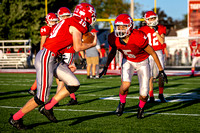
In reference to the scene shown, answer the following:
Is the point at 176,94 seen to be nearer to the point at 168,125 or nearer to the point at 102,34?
the point at 168,125

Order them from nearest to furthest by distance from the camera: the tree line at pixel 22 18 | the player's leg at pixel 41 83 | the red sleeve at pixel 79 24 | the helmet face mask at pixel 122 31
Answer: the red sleeve at pixel 79 24, the player's leg at pixel 41 83, the helmet face mask at pixel 122 31, the tree line at pixel 22 18

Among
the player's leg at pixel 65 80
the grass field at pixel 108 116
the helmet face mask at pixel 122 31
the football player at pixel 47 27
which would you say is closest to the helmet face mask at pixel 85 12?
the helmet face mask at pixel 122 31

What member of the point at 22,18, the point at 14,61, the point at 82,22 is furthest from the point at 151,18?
the point at 22,18

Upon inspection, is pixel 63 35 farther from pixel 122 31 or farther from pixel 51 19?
pixel 51 19

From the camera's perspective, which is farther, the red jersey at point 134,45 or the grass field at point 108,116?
the red jersey at point 134,45

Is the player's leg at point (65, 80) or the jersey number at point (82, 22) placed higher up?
the jersey number at point (82, 22)

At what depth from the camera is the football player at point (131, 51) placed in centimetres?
536

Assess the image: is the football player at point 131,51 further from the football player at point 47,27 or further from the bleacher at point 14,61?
the bleacher at point 14,61

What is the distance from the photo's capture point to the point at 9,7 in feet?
98.1

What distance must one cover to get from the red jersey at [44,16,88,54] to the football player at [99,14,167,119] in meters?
0.96

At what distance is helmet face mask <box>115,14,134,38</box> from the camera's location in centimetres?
531

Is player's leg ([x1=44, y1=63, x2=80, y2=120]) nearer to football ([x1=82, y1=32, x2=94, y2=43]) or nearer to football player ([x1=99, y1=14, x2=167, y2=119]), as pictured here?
football ([x1=82, y1=32, x2=94, y2=43])

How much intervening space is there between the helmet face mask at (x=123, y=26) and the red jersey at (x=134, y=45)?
5.9 inches

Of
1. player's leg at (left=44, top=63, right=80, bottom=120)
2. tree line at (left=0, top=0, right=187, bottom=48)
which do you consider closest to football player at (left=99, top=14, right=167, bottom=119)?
player's leg at (left=44, top=63, right=80, bottom=120)
